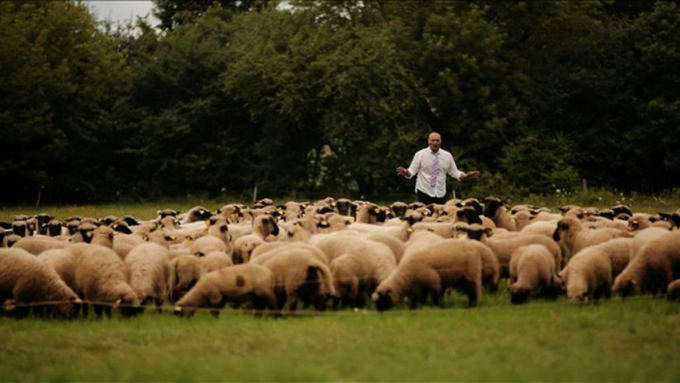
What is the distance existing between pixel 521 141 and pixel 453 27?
629 cm

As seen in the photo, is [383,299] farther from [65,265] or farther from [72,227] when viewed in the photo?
[72,227]

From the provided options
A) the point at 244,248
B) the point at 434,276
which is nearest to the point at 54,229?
the point at 244,248

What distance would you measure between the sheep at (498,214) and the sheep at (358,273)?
15.2ft

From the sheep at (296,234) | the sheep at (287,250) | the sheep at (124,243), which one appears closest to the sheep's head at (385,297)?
the sheep at (287,250)

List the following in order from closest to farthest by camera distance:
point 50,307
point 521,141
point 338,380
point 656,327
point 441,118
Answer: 1. point 338,380
2. point 656,327
3. point 50,307
4. point 521,141
5. point 441,118

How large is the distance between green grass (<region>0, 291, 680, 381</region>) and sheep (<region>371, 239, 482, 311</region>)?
32 centimetres

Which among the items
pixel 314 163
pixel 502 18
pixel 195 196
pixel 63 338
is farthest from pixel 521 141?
pixel 63 338

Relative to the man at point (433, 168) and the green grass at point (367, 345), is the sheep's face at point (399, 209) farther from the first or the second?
the green grass at point (367, 345)

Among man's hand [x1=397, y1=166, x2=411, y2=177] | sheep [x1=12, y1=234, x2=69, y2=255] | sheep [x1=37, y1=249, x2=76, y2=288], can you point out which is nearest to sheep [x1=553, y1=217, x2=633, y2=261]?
man's hand [x1=397, y1=166, x2=411, y2=177]

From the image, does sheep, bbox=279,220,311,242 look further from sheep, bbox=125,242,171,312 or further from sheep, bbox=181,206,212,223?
sheep, bbox=181,206,212,223

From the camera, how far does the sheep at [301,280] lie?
36.1 feet

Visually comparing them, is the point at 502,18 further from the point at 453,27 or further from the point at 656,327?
the point at 656,327

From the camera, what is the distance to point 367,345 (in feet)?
29.8

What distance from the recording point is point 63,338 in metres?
9.85
